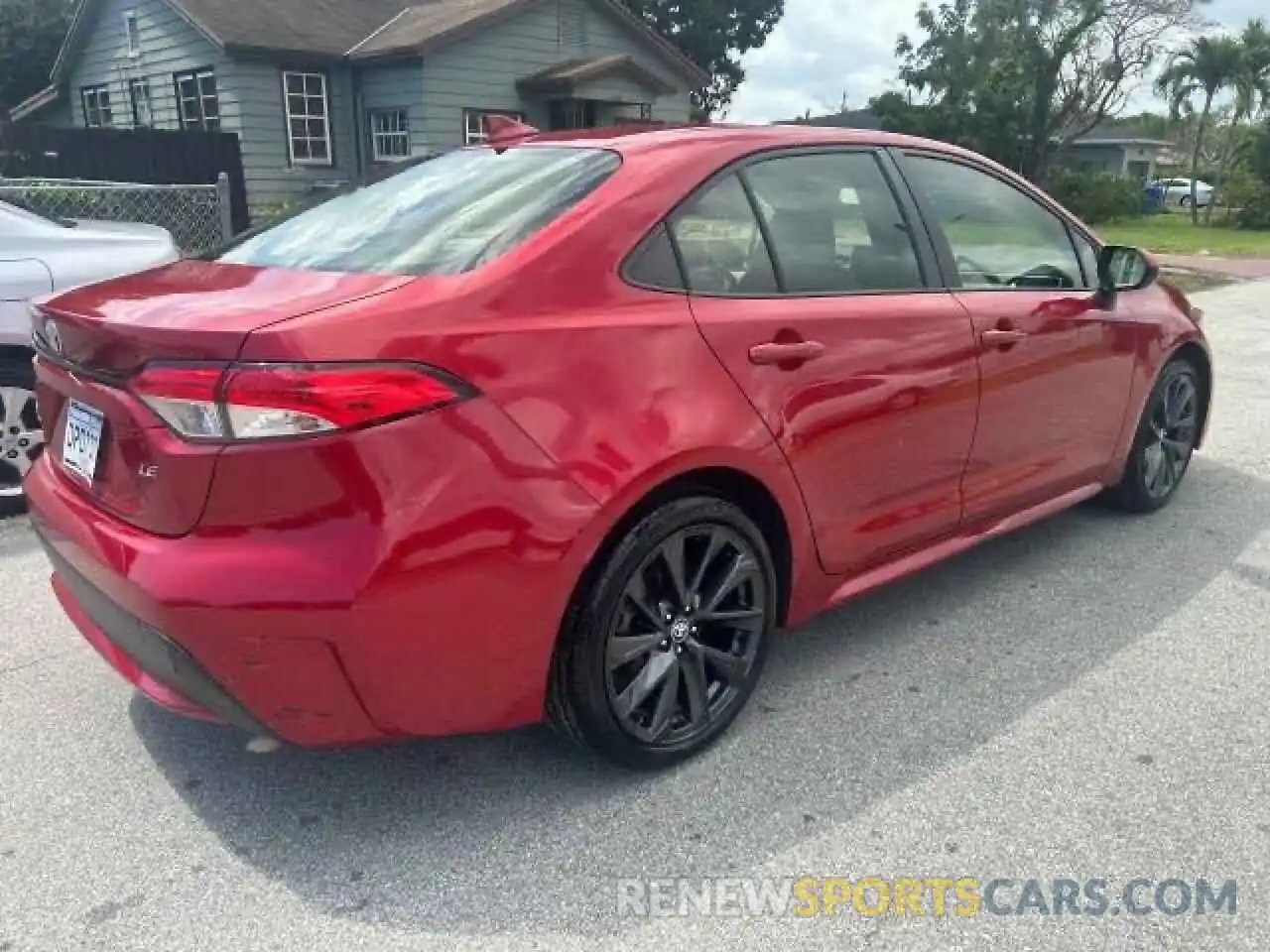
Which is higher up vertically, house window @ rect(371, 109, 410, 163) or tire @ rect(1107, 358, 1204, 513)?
house window @ rect(371, 109, 410, 163)

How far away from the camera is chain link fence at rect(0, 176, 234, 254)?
842 centimetres

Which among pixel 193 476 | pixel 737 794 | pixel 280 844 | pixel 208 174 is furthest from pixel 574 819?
pixel 208 174

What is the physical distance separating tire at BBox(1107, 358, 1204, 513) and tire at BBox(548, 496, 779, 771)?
2405mm

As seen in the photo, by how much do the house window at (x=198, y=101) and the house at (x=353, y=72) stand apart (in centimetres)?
3

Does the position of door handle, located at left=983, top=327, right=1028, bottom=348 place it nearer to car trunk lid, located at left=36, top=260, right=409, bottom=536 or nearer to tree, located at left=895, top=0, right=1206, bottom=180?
car trunk lid, located at left=36, top=260, right=409, bottom=536

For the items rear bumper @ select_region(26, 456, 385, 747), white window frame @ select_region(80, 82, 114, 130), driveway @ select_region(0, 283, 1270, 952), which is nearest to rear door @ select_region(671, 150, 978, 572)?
driveway @ select_region(0, 283, 1270, 952)

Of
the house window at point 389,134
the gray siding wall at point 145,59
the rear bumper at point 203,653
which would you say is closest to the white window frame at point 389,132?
the house window at point 389,134

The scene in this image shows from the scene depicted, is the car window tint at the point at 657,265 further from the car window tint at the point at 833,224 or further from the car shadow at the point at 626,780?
the car shadow at the point at 626,780

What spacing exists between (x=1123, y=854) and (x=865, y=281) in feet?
5.46

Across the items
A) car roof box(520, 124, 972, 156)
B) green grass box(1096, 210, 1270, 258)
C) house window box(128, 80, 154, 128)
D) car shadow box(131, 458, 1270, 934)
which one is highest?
house window box(128, 80, 154, 128)

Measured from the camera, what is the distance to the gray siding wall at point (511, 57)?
730 inches

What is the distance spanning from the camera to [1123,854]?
2.43 metres

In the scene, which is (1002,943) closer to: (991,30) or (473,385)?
(473,385)

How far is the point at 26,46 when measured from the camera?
27938mm
